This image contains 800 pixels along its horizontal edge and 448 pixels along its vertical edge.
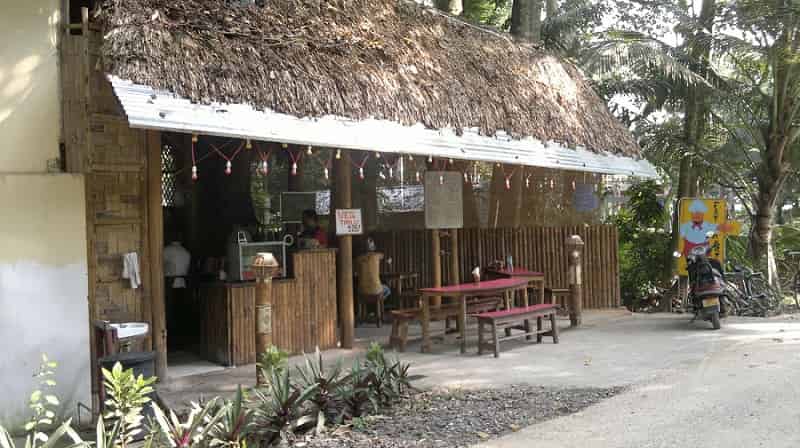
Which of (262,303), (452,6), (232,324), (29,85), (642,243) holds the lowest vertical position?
(232,324)

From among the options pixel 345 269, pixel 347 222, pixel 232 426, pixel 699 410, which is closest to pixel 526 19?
pixel 347 222

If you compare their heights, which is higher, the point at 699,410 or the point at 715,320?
the point at 715,320

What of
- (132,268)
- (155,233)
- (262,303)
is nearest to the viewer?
(262,303)

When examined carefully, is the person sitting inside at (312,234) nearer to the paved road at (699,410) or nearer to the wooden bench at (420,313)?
the wooden bench at (420,313)

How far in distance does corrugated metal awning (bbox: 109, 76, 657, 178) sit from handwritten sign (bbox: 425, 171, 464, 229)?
3.43 feet

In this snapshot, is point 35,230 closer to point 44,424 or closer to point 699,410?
point 44,424

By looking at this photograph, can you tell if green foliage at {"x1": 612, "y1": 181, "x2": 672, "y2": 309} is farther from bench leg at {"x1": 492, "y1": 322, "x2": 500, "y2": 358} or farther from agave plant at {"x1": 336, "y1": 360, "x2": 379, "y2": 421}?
agave plant at {"x1": 336, "y1": 360, "x2": 379, "y2": 421}

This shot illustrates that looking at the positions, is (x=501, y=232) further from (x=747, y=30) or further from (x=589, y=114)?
(x=747, y=30)

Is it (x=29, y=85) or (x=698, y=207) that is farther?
(x=698, y=207)

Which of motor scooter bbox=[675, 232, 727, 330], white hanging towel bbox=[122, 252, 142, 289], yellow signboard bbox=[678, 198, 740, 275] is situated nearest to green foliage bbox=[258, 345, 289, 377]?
white hanging towel bbox=[122, 252, 142, 289]

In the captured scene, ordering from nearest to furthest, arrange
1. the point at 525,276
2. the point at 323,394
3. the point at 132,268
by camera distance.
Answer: the point at 323,394 → the point at 132,268 → the point at 525,276

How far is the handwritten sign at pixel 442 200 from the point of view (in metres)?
11.0

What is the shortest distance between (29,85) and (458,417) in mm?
4829

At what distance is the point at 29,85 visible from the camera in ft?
21.9
